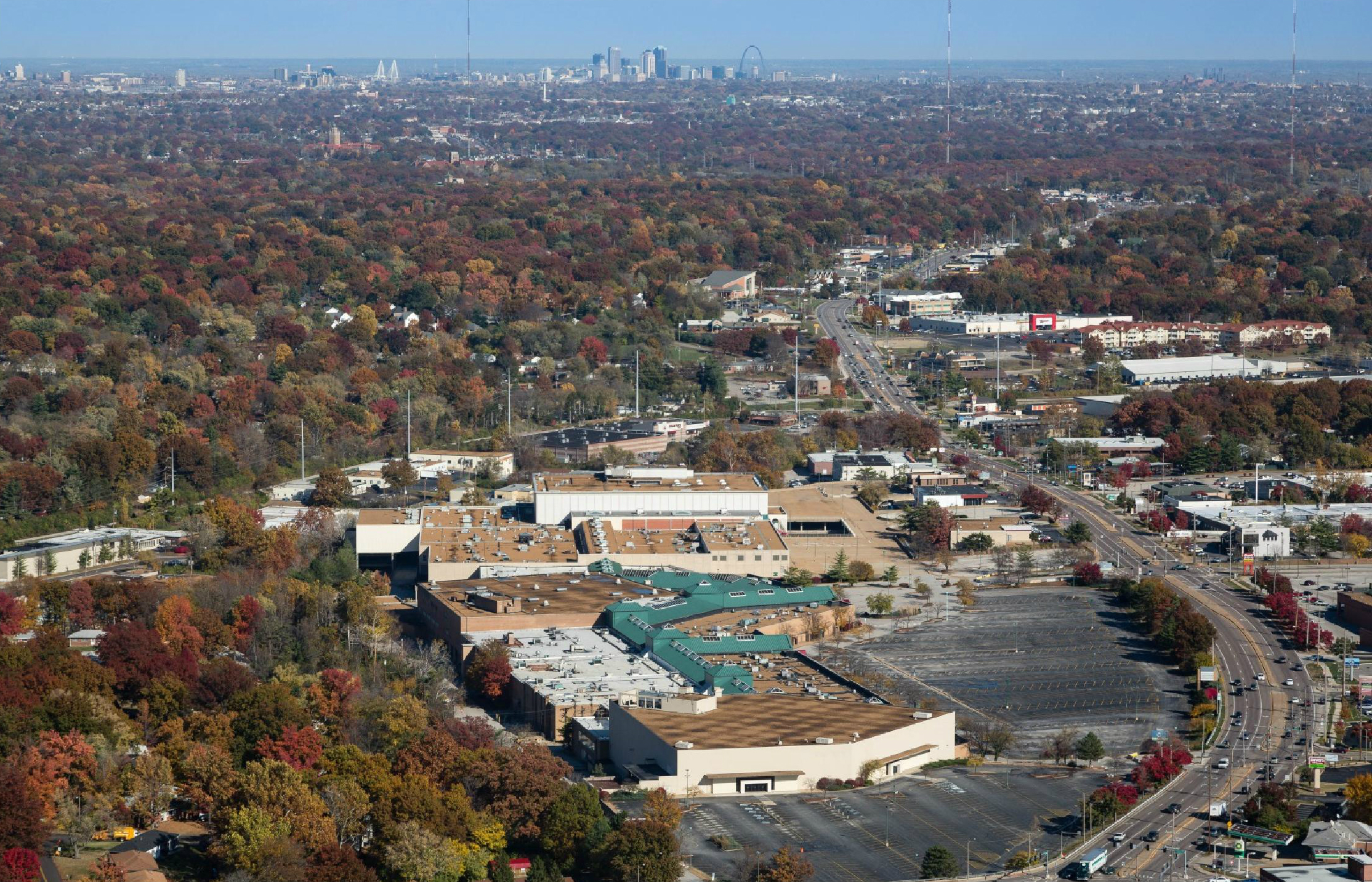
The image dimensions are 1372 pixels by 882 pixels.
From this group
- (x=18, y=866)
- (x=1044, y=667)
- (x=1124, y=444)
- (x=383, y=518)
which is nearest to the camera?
(x=18, y=866)

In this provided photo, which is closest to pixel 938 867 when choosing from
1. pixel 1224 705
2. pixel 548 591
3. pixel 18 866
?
pixel 1224 705

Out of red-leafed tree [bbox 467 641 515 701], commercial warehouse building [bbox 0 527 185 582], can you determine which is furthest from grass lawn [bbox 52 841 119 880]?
commercial warehouse building [bbox 0 527 185 582]

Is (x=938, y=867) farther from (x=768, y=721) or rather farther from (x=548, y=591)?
(x=548, y=591)

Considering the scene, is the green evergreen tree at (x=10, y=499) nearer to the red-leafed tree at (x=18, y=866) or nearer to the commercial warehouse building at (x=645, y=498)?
the commercial warehouse building at (x=645, y=498)

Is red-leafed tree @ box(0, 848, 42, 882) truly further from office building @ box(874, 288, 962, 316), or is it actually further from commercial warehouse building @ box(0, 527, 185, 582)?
office building @ box(874, 288, 962, 316)

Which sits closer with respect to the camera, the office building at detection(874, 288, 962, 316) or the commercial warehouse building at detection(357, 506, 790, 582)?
the commercial warehouse building at detection(357, 506, 790, 582)

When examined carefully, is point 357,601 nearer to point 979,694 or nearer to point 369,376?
point 979,694
